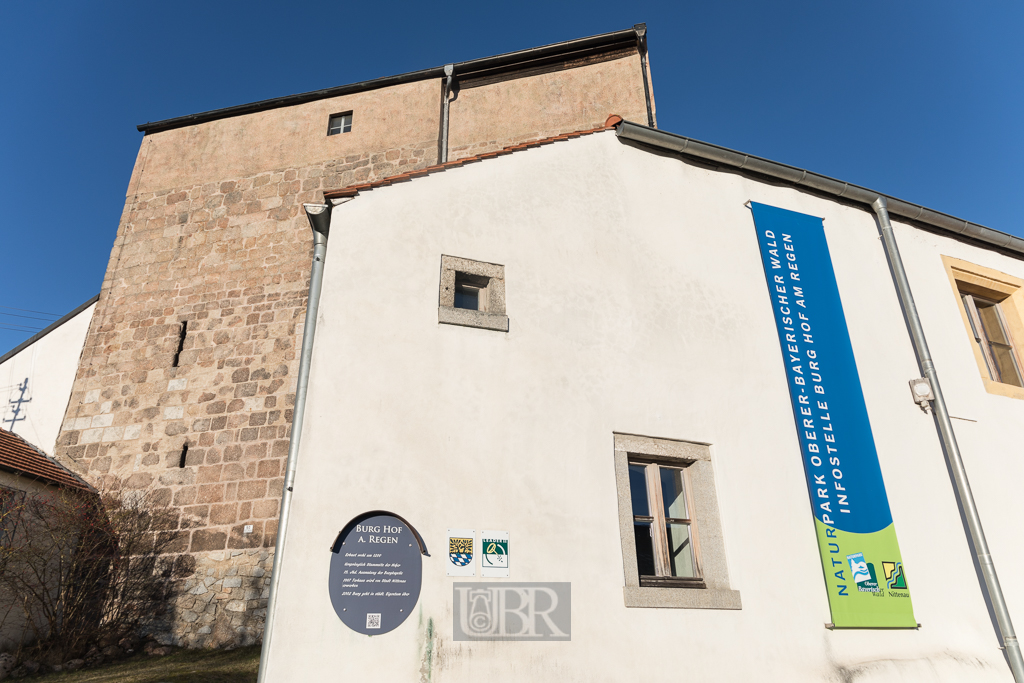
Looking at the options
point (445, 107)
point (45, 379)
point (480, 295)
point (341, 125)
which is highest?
point (445, 107)

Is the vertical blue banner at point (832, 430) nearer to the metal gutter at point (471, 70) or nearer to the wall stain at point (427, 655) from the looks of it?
the wall stain at point (427, 655)

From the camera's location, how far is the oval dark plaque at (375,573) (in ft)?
13.5

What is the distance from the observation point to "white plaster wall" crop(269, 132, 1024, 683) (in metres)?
4.39

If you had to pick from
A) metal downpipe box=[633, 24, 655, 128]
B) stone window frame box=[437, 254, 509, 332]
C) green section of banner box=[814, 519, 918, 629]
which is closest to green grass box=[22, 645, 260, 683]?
stone window frame box=[437, 254, 509, 332]

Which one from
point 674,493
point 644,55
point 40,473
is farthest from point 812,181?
point 40,473

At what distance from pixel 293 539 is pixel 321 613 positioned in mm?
478

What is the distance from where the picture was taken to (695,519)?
5301 millimetres

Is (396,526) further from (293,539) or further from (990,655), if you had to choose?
(990,655)

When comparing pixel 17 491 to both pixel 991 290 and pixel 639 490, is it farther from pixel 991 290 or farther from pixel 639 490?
pixel 991 290

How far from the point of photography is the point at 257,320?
Result: 9.41m

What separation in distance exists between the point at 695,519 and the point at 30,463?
7641 millimetres

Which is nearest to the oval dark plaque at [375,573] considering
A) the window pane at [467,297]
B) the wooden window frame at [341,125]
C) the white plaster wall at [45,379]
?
the window pane at [467,297]

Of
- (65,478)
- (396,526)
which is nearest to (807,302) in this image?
(396,526)

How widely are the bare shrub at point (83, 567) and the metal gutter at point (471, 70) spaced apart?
21.5 ft
